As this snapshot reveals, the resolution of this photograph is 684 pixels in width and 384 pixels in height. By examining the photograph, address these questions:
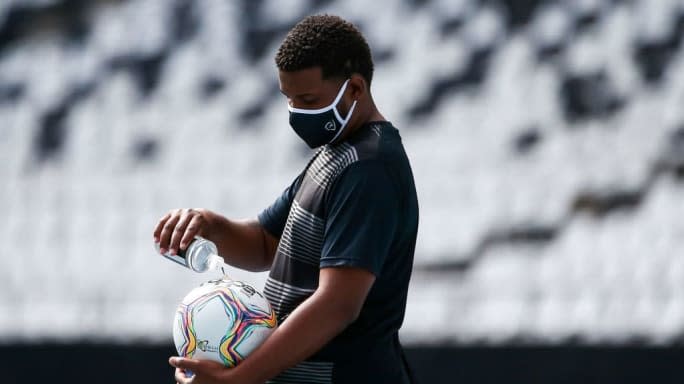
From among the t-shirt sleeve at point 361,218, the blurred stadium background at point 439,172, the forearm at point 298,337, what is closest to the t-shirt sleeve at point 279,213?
the t-shirt sleeve at point 361,218

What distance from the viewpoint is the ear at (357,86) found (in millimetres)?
2344

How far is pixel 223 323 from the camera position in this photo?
2.29 meters

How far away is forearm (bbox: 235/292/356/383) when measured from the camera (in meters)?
2.17

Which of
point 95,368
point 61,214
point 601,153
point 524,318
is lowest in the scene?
point 95,368

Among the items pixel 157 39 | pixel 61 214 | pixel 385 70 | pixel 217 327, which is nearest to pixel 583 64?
pixel 385 70

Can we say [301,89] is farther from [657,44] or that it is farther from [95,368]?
[95,368]

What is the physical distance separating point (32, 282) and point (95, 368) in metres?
0.54

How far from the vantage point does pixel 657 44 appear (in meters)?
4.93

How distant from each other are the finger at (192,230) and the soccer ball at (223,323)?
11cm

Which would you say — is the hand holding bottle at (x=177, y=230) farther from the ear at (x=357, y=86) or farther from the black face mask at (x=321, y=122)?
the ear at (x=357, y=86)

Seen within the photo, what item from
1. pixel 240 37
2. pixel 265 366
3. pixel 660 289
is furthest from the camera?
pixel 240 37

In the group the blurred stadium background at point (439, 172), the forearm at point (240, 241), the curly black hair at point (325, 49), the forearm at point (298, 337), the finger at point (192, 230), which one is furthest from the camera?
the blurred stadium background at point (439, 172)

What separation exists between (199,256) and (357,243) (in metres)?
0.46

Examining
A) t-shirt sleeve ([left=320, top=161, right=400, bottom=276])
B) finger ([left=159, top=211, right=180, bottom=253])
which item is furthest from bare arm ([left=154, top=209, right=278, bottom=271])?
t-shirt sleeve ([left=320, top=161, right=400, bottom=276])
